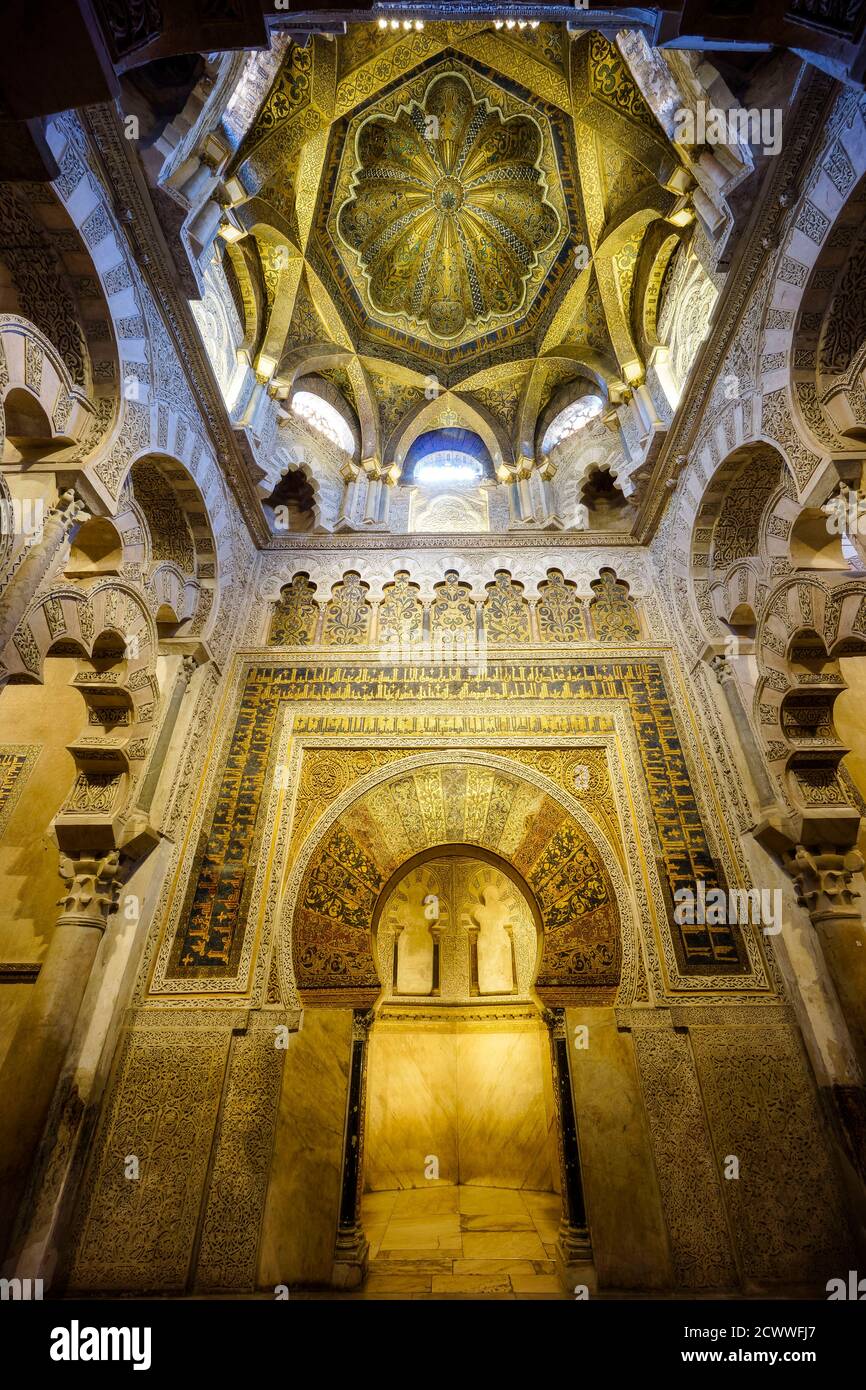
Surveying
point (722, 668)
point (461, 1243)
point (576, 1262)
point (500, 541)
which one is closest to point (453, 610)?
point (500, 541)

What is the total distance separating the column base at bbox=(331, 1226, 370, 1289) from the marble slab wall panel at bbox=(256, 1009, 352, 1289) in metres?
0.08

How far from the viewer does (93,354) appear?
3.94 m

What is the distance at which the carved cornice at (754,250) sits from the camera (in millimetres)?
3494

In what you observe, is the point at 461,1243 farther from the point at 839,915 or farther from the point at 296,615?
the point at 296,615

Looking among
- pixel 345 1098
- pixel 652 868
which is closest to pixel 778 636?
pixel 652 868

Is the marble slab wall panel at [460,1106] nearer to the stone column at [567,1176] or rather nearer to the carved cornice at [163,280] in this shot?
the stone column at [567,1176]

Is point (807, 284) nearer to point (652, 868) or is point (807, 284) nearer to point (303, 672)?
point (652, 868)

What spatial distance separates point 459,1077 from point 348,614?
5.58m

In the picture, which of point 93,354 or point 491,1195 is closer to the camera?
point 93,354

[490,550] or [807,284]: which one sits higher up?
[490,550]

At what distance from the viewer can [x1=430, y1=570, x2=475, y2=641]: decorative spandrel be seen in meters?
6.14

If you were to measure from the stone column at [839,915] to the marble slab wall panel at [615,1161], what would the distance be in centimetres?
149

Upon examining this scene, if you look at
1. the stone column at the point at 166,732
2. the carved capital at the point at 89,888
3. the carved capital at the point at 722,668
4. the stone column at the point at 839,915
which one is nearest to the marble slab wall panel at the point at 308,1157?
the carved capital at the point at 89,888

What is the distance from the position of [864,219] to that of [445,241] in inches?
208
